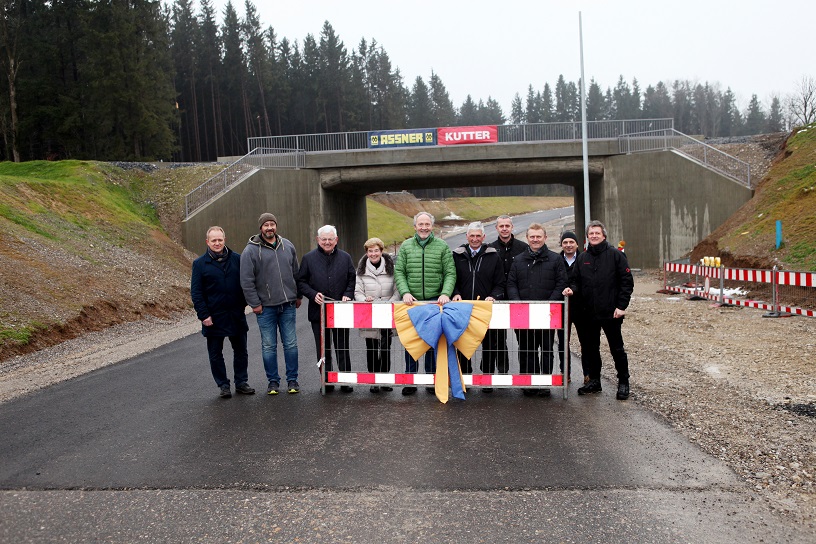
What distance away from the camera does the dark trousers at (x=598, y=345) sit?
7555mm

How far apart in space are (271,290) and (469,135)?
26.4 m

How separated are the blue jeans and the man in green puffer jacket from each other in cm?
141

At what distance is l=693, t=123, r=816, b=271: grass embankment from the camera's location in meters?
18.7

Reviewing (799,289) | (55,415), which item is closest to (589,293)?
(55,415)

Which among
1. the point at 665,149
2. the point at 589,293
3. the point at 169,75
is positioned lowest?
the point at 589,293

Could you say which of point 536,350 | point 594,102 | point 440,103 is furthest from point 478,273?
point 594,102

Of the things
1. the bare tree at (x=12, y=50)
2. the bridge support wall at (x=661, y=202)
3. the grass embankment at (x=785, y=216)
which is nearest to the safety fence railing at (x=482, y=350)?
the grass embankment at (x=785, y=216)

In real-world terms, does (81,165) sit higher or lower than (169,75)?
lower

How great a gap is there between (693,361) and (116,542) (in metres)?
8.05

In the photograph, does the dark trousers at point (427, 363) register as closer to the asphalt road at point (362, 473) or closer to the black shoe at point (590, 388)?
the asphalt road at point (362, 473)

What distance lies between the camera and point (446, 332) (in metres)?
7.52

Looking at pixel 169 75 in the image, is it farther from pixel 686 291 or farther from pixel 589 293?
pixel 589 293

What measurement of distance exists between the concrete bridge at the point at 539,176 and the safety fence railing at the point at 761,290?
10.4m

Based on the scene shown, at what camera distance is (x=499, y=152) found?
3256 centimetres
